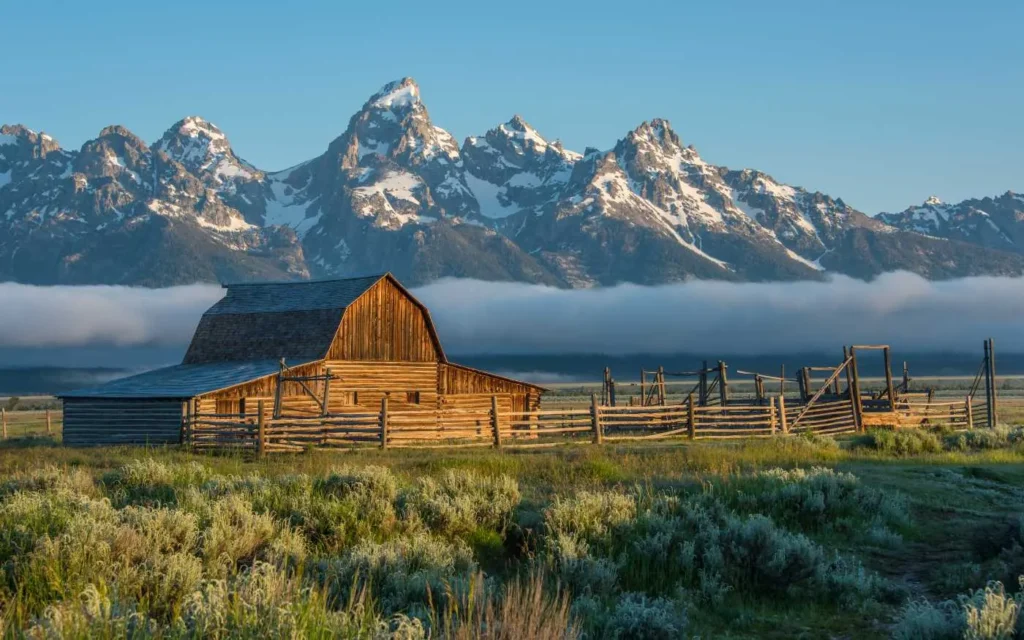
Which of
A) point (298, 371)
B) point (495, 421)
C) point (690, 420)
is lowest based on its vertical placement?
point (690, 420)

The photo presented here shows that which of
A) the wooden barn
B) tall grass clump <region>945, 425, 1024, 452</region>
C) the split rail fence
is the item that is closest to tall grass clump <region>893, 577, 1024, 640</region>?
tall grass clump <region>945, 425, 1024, 452</region>

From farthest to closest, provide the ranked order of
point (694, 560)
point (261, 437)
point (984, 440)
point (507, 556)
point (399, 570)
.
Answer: point (261, 437) → point (984, 440) → point (507, 556) → point (694, 560) → point (399, 570)

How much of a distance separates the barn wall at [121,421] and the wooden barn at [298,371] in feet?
0.11

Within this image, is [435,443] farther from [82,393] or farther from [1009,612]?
[1009,612]

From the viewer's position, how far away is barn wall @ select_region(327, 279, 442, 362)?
130 ft

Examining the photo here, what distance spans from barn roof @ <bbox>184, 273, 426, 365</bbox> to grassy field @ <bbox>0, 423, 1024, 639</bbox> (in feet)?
71.4

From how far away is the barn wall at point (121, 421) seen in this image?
1330 inches

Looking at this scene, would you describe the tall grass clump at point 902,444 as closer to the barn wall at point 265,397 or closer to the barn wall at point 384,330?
the barn wall at point 265,397

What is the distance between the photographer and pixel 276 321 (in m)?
41.3

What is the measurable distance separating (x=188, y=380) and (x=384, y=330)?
8026mm

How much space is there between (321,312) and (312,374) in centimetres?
322

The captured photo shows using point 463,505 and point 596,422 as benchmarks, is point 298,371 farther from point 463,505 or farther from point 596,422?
point 463,505

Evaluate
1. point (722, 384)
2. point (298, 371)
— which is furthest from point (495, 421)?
point (722, 384)

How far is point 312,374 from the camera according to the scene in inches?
1484
